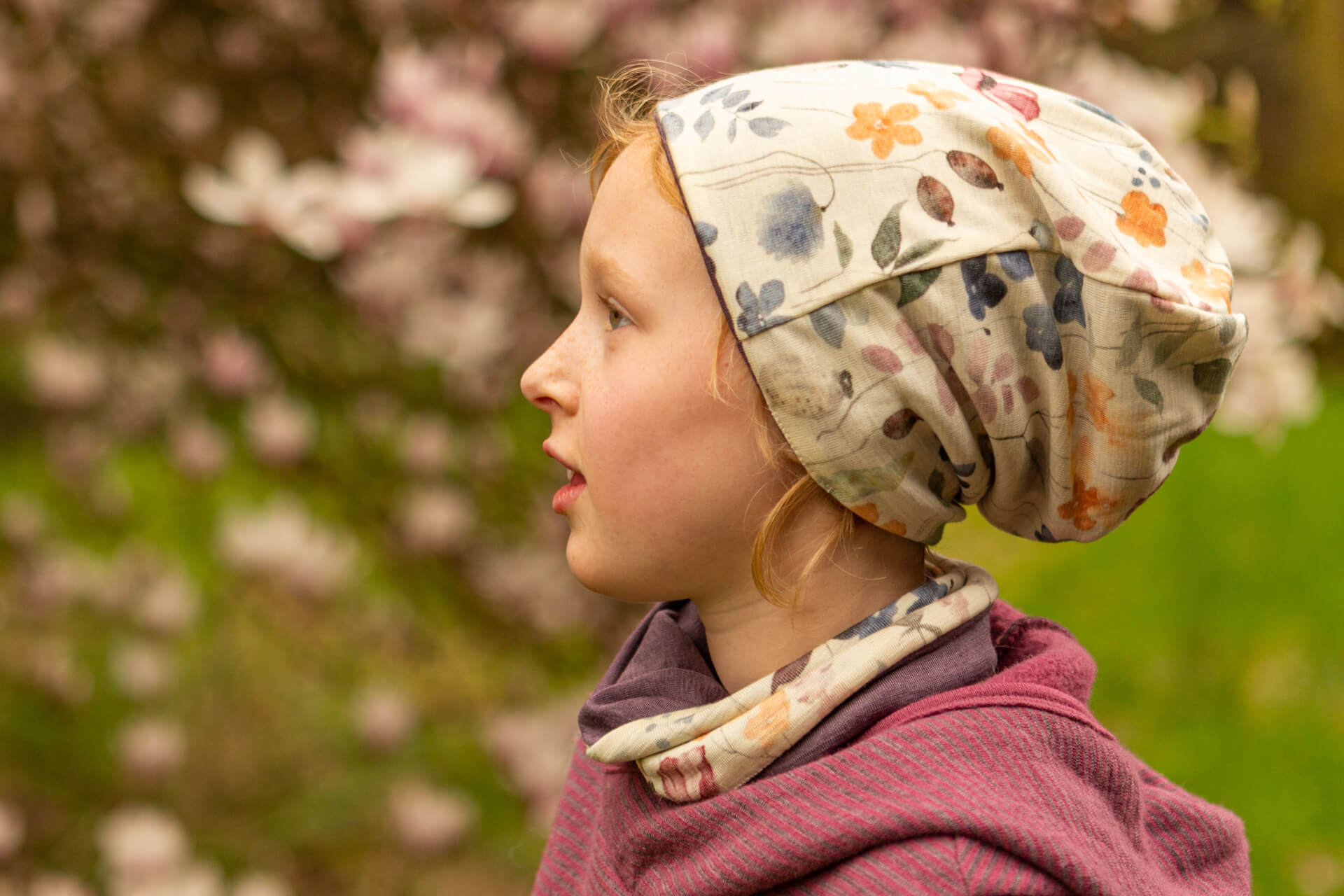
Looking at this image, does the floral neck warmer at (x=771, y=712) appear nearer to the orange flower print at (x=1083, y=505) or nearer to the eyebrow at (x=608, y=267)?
the orange flower print at (x=1083, y=505)

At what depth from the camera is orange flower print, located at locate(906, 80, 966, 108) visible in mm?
953

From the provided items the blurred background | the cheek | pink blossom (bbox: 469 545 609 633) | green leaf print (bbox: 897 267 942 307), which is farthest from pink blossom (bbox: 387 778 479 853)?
green leaf print (bbox: 897 267 942 307)

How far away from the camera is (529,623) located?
2162 mm

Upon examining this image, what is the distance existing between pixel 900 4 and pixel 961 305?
122 centimetres

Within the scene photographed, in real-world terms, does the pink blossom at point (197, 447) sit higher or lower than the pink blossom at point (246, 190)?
higher

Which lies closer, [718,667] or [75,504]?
[718,667]

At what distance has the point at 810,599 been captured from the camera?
3.44 ft

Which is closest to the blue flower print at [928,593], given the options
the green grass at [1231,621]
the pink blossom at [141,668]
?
the pink blossom at [141,668]

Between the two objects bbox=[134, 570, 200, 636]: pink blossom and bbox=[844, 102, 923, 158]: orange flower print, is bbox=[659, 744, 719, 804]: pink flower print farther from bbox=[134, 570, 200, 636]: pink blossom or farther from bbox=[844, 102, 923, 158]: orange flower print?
bbox=[134, 570, 200, 636]: pink blossom

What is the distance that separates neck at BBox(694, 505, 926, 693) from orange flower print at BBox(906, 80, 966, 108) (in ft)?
1.14

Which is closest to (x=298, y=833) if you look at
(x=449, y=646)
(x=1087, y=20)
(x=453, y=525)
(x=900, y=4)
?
(x=449, y=646)

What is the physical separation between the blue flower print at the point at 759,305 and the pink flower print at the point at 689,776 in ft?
1.08

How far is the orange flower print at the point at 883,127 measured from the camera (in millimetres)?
936

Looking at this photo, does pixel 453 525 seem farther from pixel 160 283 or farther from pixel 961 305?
pixel 961 305
